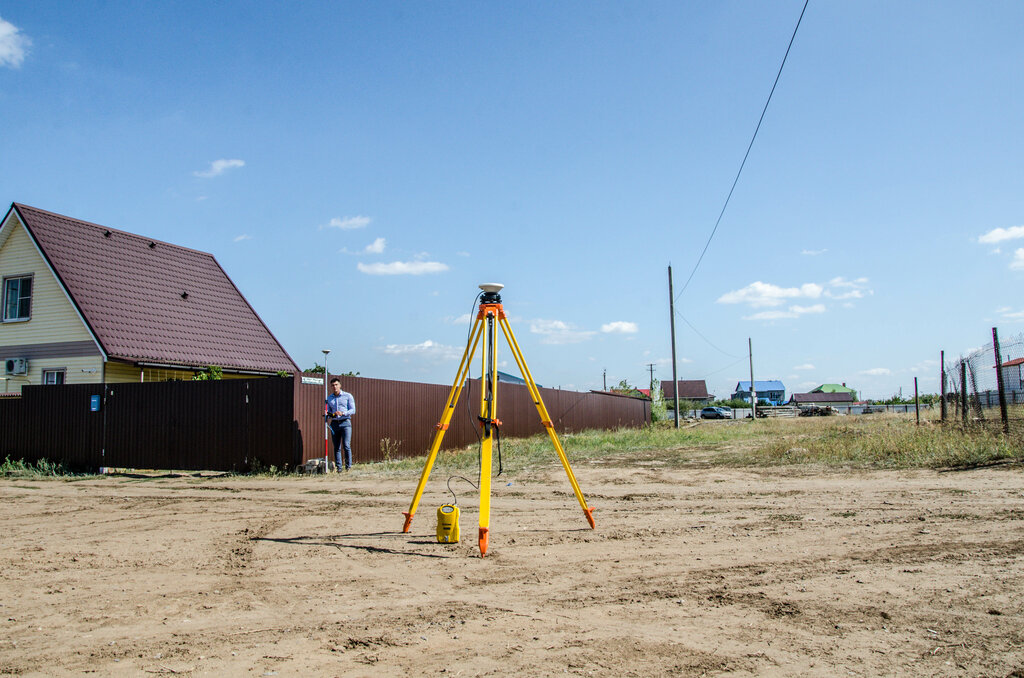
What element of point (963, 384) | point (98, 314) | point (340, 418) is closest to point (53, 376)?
point (98, 314)

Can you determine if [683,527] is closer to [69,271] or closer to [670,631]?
[670,631]

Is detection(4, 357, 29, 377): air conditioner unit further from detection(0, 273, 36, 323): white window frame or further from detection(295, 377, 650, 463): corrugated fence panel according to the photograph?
detection(295, 377, 650, 463): corrugated fence panel

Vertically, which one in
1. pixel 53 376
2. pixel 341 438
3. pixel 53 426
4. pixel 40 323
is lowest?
pixel 341 438

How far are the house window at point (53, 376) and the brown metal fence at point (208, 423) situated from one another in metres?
3.26

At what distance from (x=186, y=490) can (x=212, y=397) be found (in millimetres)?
2807

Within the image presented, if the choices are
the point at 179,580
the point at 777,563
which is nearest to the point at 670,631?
the point at 777,563

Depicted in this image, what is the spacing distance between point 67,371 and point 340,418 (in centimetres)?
1086

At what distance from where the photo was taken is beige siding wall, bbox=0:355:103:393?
18.8 m

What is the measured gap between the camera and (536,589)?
5.04 m

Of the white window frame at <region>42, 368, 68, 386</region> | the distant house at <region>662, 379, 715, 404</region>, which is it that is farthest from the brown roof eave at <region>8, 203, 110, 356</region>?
the distant house at <region>662, 379, 715, 404</region>

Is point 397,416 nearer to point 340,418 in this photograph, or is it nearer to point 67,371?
point 340,418

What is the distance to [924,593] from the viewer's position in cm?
471

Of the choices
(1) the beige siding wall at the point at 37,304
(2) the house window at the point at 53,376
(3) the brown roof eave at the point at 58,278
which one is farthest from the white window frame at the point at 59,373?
(3) the brown roof eave at the point at 58,278

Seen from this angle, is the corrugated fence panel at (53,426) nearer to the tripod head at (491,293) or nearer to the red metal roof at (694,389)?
the tripod head at (491,293)
